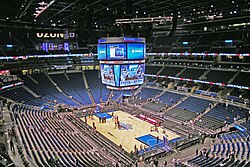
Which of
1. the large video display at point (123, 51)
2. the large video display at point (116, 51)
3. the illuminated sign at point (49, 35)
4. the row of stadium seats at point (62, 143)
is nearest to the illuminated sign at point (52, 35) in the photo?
the illuminated sign at point (49, 35)

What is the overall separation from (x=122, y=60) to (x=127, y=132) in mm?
10579

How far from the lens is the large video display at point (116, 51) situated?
1834cm

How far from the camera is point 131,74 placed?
19.6m

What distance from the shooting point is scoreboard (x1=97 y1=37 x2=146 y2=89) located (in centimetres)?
1841

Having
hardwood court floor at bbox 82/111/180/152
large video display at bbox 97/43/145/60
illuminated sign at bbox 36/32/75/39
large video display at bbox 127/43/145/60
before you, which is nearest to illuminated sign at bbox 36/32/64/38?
illuminated sign at bbox 36/32/75/39

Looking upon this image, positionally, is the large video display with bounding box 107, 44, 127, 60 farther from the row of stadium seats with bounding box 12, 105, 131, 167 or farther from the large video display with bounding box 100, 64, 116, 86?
the row of stadium seats with bounding box 12, 105, 131, 167

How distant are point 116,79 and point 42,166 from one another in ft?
31.3

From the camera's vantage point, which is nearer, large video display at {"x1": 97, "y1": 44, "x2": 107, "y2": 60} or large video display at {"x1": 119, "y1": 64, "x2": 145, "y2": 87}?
large video display at {"x1": 119, "y1": 64, "x2": 145, "y2": 87}

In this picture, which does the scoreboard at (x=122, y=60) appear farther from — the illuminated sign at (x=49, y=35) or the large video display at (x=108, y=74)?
the illuminated sign at (x=49, y=35)

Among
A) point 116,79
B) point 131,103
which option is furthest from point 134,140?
point 131,103

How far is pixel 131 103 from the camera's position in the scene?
121 feet

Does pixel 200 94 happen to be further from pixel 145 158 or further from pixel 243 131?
pixel 145 158

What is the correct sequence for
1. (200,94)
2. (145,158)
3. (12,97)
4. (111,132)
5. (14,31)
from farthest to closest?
1. (14,31)
2. (200,94)
3. (12,97)
4. (111,132)
5. (145,158)

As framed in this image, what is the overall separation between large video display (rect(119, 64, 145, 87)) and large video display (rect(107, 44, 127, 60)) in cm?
95
